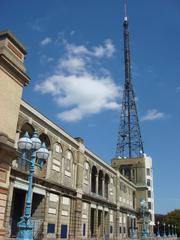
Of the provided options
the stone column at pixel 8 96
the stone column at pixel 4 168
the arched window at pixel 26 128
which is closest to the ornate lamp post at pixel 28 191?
the stone column at pixel 4 168

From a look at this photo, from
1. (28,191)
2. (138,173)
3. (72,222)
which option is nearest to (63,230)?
(72,222)

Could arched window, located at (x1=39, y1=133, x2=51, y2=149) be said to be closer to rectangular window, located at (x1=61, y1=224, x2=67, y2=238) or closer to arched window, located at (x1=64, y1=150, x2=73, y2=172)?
arched window, located at (x1=64, y1=150, x2=73, y2=172)

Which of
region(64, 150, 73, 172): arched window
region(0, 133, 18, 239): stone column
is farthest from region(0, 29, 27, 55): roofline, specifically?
region(64, 150, 73, 172): arched window

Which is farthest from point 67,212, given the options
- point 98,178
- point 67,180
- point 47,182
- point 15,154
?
point 15,154

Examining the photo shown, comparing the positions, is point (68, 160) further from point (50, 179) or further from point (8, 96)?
point (8, 96)

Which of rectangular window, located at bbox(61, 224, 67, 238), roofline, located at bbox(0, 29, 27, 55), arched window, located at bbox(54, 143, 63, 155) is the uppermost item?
roofline, located at bbox(0, 29, 27, 55)

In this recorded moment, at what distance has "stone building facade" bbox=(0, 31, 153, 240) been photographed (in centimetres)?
1694

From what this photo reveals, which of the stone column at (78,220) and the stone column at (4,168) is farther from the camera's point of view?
the stone column at (78,220)

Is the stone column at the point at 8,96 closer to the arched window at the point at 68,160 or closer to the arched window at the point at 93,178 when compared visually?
the arched window at the point at 68,160

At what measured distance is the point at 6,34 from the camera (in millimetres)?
17797

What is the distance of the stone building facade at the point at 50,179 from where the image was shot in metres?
16.9

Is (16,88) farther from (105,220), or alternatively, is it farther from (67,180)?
(105,220)

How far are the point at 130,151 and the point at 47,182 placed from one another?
49080 millimetres

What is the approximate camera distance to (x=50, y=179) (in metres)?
29.9
